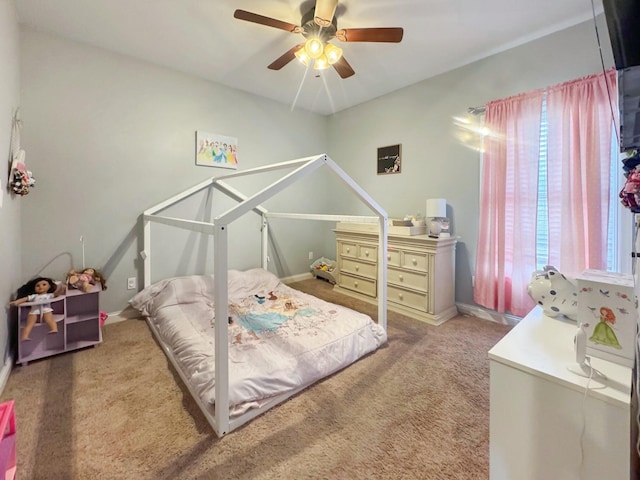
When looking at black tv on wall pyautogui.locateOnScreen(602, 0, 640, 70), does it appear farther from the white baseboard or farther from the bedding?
the white baseboard

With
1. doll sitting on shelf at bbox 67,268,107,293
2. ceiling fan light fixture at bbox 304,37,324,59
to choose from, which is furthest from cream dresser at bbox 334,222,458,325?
doll sitting on shelf at bbox 67,268,107,293

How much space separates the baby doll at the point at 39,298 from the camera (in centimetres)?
191

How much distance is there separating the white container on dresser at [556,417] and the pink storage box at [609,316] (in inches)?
1.6

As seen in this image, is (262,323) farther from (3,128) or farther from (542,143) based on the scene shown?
(542,143)

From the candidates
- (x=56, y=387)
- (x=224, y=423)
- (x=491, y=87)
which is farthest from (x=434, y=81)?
(x=56, y=387)

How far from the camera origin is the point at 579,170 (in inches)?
84.1

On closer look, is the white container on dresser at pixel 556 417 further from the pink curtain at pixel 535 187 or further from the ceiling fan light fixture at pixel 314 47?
the ceiling fan light fixture at pixel 314 47

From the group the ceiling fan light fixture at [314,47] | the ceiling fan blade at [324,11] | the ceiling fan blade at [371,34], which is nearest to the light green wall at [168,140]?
the ceiling fan blade at [371,34]

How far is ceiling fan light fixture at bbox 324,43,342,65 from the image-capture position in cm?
201

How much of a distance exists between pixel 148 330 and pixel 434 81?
12.3 feet

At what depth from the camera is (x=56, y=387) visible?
5.57 feet

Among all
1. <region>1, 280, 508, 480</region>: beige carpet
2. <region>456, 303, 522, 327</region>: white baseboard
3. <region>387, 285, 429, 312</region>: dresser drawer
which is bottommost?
<region>1, 280, 508, 480</region>: beige carpet

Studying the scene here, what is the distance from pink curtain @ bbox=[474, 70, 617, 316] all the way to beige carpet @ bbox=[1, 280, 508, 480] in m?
0.90

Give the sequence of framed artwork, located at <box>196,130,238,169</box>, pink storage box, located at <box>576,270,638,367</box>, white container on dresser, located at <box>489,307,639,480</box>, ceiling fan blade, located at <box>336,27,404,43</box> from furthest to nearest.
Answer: framed artwork, located at <box>196,130,238,169</box> < ceiling fan blade, located at <box>336,27,404,43</box> < pink storage box, located at <box>576,270,638,367</box> < white container on dresser, located at <box>489,307,639,480</box>
